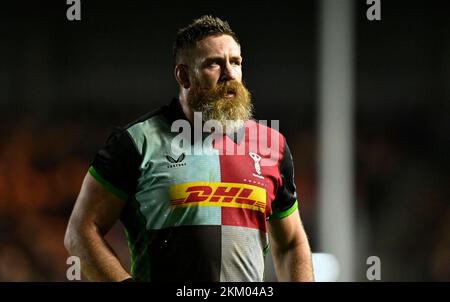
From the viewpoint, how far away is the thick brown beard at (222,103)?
2408mm

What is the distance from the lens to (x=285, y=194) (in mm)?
2490

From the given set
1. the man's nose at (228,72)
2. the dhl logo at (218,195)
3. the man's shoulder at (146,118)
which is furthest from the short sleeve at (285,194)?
the man's shoulder at (146,118)

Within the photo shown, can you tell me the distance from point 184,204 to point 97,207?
0.81 ft

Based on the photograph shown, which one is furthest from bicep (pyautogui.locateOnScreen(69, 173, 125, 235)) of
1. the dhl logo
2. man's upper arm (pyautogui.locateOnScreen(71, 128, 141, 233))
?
the dhl logo

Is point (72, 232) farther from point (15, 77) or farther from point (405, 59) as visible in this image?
point (405, 59)

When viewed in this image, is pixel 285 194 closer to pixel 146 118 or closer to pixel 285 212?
pixel 285 212

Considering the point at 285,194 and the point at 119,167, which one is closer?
the point at 119,167

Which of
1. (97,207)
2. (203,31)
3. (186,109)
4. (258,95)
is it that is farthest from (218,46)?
(258,95)

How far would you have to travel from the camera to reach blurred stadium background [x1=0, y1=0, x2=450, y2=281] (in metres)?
5.04

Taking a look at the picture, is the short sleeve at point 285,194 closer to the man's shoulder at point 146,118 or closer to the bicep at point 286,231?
the bicep at point 286,231

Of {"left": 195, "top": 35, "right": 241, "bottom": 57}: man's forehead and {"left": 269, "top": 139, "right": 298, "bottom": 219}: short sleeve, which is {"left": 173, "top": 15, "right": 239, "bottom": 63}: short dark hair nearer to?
{"left": 195, "top": 35, "right": 241, "bottom": 57}: man's forehead

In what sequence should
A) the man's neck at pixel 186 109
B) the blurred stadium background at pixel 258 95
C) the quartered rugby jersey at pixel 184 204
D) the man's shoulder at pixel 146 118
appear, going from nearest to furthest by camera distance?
the quartered rugby jersey at pixel 184 204 < the man's shoulder at pixel 146 118 < the man's neck at pixel 186 109 < the blurred stadium background at pixel 258 95
